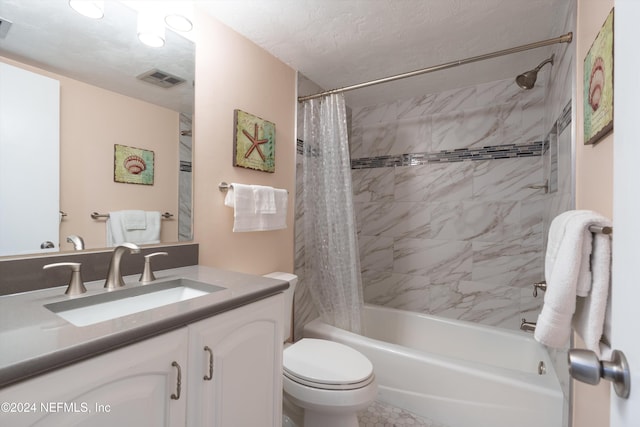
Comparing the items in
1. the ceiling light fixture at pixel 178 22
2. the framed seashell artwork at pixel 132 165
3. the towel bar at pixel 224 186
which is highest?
the ceiling light fixture at pixel 178 22

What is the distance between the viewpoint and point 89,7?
1156 millimetres

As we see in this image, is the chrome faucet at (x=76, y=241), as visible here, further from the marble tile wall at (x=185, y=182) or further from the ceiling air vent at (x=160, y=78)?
the ceiling air vent at (x=160, y=78)

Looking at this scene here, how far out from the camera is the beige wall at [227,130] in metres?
1.52

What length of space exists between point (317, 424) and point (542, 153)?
2309 millimetres

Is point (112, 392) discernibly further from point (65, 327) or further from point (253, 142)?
point (253, 142)

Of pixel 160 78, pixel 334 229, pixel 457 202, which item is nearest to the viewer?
pixel 160 78

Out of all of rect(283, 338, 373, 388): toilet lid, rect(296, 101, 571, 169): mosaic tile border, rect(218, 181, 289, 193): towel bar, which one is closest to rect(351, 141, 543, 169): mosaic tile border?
rect(296, 101, 571, 169): mosaic tile border

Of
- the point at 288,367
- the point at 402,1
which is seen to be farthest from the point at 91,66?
the point at 288,367

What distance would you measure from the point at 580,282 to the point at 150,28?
1.83m

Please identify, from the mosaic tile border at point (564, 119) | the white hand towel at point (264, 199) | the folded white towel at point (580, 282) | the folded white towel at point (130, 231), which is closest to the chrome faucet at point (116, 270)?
the folded white towel at point (130, 231)

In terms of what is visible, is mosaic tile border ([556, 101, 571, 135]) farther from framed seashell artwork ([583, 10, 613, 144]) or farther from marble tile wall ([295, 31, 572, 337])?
framed seashell artwork ([583, 10, 613, 144])

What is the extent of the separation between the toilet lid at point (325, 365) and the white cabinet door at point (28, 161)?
1.15 m

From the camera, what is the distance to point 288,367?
4.72ft

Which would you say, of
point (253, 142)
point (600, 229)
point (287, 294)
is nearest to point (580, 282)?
point (600, 229)
